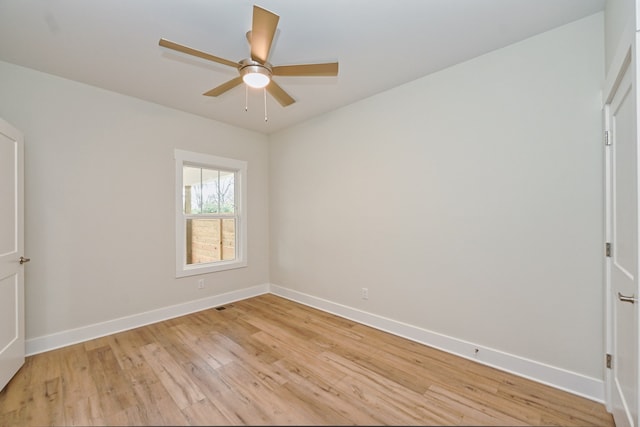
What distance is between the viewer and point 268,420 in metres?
0.44

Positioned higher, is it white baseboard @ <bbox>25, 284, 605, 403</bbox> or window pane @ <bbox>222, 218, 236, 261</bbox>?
window pane @ <bbox>222, 218, 236, 261</bbox>

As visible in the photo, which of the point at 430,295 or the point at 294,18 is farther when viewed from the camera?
Result: the point at 430,295

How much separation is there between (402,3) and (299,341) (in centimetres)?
286

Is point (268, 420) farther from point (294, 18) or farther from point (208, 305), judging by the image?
point (208, 305)

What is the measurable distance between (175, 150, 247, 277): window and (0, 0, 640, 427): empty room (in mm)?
45

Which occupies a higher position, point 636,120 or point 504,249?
point 636,120

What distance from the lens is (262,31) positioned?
1608mm

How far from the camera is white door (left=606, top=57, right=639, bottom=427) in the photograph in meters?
1.27

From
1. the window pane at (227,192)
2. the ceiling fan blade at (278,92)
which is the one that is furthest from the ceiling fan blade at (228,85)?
the window pane at (227,192)

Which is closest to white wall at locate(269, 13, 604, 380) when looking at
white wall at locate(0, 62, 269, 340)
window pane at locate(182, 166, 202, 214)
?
window pane at locate(182, 166, 202, 214)

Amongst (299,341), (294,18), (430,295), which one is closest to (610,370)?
(430,295)

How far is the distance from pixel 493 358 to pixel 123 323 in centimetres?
364

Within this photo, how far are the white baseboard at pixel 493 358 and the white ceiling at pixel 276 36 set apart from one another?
8.13 ft

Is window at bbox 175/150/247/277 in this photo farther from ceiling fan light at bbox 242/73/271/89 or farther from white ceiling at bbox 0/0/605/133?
ceiling fan light at bbox 242/73/271/89
